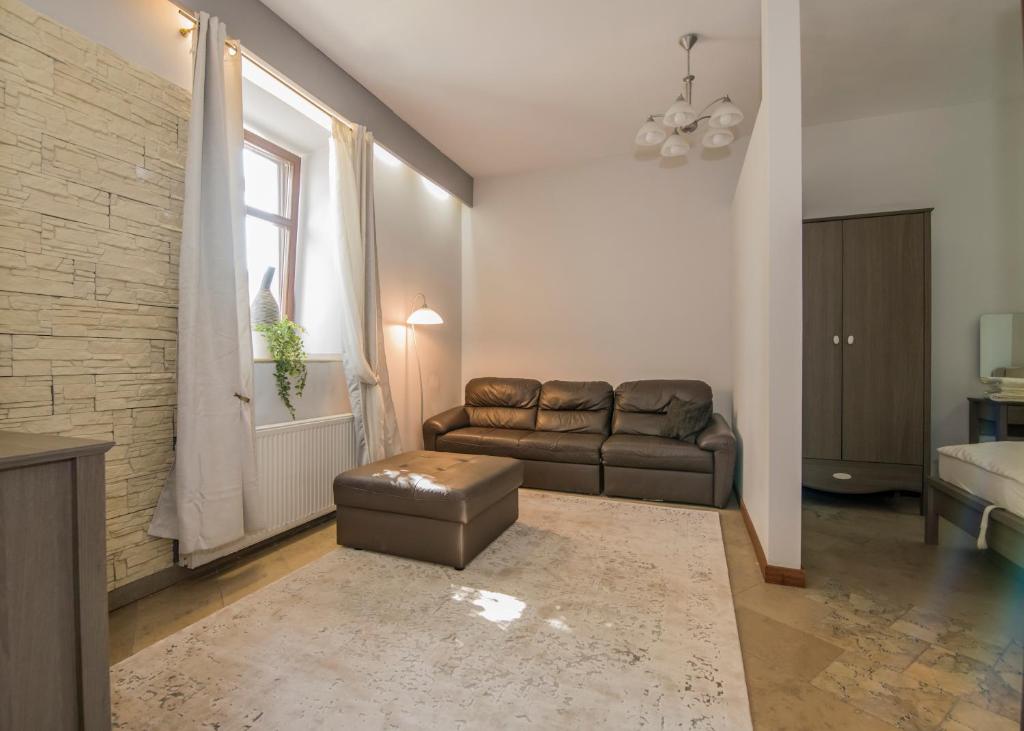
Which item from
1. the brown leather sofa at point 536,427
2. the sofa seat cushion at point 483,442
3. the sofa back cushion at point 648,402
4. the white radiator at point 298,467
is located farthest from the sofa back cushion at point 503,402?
the white radiator at point 298,467

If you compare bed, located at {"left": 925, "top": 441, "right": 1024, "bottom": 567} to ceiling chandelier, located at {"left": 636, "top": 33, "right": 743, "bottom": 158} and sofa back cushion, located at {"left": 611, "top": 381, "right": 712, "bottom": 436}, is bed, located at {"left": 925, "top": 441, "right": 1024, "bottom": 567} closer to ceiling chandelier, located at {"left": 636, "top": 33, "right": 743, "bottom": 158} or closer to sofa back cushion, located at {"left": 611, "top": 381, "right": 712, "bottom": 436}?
sofa back cushion, located at {"left": 611, "top": 381, "right": 712, "bottom": 436}

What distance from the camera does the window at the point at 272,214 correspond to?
10.7ft

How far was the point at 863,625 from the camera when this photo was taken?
198cm

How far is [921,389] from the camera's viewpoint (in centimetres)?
352

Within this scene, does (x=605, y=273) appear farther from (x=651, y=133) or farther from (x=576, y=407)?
(x=651, y=133)

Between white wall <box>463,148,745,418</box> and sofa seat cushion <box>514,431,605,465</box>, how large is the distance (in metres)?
1.08

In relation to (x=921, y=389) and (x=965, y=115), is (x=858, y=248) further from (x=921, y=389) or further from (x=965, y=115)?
(x=965, y=115)

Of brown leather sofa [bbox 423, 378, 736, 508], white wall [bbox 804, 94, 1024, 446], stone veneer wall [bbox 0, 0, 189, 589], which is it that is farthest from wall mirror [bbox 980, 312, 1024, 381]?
stone veneer wall [bbox 0, 0, 189, 589]

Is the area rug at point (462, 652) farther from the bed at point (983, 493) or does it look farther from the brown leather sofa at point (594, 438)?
the bed at point (983, 493)

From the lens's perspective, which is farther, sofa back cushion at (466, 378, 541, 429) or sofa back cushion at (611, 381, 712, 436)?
sofa back cushion at (466, 378, 541, 429)

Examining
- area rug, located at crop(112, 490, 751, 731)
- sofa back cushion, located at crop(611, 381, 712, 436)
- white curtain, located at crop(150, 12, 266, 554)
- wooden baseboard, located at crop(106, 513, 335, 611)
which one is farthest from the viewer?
sofa back cushion, located at crop(611, 381, 712, 436)

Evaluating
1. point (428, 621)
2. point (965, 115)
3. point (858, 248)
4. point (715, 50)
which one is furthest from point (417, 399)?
point (965, 115)

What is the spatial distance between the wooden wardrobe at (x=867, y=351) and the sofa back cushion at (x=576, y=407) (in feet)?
5.56

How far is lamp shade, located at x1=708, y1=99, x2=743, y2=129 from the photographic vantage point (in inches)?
115
